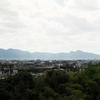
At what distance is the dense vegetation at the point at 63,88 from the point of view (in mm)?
15680

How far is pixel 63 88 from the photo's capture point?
19.1 metres

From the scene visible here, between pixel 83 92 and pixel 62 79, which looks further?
pixel 62 79

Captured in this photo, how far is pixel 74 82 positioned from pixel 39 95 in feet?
9.54

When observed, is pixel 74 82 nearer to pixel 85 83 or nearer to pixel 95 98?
pixel 85 83

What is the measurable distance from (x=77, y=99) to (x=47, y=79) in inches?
280

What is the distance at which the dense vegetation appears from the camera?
51.4ft

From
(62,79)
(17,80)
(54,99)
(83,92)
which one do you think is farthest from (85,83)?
(17,80)

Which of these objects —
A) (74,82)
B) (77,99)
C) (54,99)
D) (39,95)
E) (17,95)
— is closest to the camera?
(77,99)

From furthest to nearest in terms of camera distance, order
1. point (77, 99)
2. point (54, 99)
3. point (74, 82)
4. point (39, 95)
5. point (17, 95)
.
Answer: point (17, 95)
point (74, 82)
point (39, 95)
point (54, 99)
point (77, 99)

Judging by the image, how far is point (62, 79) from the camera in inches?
814

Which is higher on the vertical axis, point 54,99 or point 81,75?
point 81,75

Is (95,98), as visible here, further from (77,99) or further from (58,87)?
(58,87)

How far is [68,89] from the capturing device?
1695 centimetres

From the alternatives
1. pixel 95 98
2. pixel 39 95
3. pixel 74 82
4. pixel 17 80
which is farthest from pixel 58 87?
pixel 17 80
